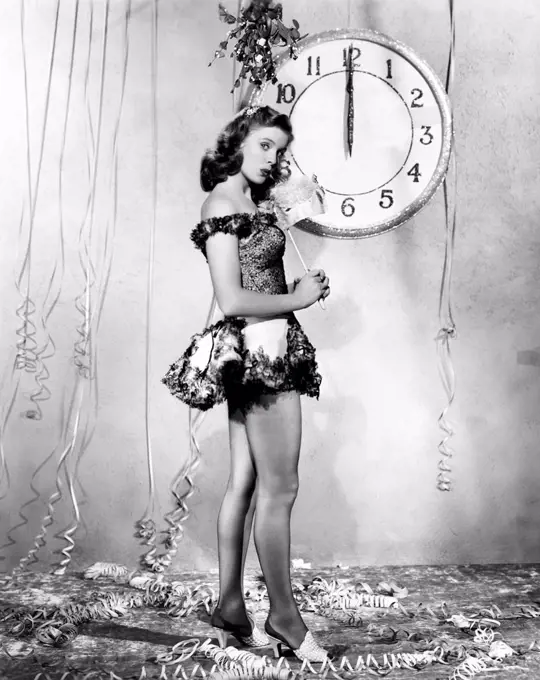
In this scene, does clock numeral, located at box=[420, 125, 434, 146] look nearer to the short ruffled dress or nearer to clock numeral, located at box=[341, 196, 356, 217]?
clock numeral, located at box=[341, 196, 356, 217]

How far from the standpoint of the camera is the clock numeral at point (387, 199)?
317 cm

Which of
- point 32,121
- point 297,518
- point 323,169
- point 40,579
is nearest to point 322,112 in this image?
point 323,169

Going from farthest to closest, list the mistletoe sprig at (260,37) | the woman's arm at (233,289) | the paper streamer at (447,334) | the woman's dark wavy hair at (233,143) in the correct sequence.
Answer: the paper streamer at (447,334) → the mistletoe sprig at (260,37) → the woman's dark wavy hair at (233,143) → the woman's arm at (233,289)

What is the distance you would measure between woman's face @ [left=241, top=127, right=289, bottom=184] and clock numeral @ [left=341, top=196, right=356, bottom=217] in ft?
2.70

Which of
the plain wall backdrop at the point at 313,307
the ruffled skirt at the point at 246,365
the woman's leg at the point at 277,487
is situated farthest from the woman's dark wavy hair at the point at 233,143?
the plain wall backdrop at the point at 313,307

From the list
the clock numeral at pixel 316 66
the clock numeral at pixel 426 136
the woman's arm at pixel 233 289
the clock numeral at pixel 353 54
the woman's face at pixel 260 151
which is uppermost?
the clock numeral at pixel 353 54

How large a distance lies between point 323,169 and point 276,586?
1586 mm

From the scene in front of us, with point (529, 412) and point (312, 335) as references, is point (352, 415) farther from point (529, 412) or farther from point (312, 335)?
point (529, 412)

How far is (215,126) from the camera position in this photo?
315 centimetres

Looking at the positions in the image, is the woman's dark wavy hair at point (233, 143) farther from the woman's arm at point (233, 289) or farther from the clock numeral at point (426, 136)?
the clock numeral at point (426, 136)

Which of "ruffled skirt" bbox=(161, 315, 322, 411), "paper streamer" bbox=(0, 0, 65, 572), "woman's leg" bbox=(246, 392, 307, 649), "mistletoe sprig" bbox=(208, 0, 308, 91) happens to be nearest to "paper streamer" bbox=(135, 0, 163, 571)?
"paper streamer" bbox=(0, 0, 65, 572)

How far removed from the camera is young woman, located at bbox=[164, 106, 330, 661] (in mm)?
2266

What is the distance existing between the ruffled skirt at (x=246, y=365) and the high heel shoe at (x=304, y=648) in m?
0.65

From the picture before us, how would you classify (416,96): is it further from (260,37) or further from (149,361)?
(149,361)
